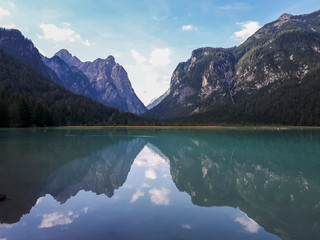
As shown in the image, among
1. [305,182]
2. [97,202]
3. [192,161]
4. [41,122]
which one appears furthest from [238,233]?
[41,122]

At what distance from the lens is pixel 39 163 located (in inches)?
1318

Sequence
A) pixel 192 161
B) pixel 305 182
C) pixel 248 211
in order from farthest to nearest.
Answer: pixel 192 161
pixel 305 182
pixel 248 211

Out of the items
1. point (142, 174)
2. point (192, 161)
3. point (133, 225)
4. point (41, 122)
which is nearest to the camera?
point (133, 225)

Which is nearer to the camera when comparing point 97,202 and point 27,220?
point 27,220

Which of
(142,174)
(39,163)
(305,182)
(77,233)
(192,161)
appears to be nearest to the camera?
(77,233)

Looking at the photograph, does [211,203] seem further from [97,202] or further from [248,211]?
[97,202]

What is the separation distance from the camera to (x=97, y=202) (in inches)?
765

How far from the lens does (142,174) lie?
103 feet

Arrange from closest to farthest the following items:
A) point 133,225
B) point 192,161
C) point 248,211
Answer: point 133,225
point 248,211
point 192,161

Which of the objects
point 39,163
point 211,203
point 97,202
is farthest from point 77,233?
point 39,163

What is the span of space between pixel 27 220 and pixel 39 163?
20.2m

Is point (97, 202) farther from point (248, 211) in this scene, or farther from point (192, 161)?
point (192, 161)

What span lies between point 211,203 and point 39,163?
24084mm

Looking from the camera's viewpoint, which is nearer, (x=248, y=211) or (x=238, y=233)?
(x=238, y=233)
